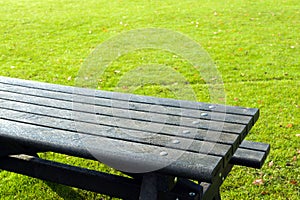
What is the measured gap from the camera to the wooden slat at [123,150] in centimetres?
217

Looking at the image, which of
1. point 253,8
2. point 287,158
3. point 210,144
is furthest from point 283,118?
point 253,8

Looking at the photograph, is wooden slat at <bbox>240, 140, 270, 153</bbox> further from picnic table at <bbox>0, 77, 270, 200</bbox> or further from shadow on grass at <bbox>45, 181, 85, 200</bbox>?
shadow on grass at <bbox>45, 181, 85, 200</bbox>

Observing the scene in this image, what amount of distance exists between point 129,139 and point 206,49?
531 cm

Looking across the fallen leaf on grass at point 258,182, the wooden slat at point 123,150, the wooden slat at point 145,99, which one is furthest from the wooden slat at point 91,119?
the fallen leaf on grass at point 258,182

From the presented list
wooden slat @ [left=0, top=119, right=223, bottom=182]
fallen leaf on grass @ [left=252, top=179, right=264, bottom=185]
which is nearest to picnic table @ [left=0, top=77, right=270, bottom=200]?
wooden slat @ [left=0, top=119, right=223, bottom=182]

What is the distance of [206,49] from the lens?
7594 mm

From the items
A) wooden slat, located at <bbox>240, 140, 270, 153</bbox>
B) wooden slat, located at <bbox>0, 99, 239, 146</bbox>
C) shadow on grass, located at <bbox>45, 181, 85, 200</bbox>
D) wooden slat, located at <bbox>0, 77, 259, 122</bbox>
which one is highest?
wooden slat, located at <bbox>0, 99, 239, 146</bbox>

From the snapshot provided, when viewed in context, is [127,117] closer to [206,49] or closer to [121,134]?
[121,134]

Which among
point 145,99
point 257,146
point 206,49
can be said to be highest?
point 145,99

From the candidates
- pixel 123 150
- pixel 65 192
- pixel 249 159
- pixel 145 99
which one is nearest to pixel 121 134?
pixel 123 150

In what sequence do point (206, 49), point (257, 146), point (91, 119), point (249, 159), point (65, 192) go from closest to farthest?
point (91, 119) < point (249, 159) < point (257, 146) < point (65, 192) < point (206, 49)

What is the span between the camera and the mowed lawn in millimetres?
3904

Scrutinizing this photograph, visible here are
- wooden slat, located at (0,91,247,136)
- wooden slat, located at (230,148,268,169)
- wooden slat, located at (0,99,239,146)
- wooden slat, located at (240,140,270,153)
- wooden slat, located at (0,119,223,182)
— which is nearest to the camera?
wooden slat, located at (0,119,223,182)

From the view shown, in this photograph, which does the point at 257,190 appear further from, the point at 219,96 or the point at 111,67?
the point at 111,67
